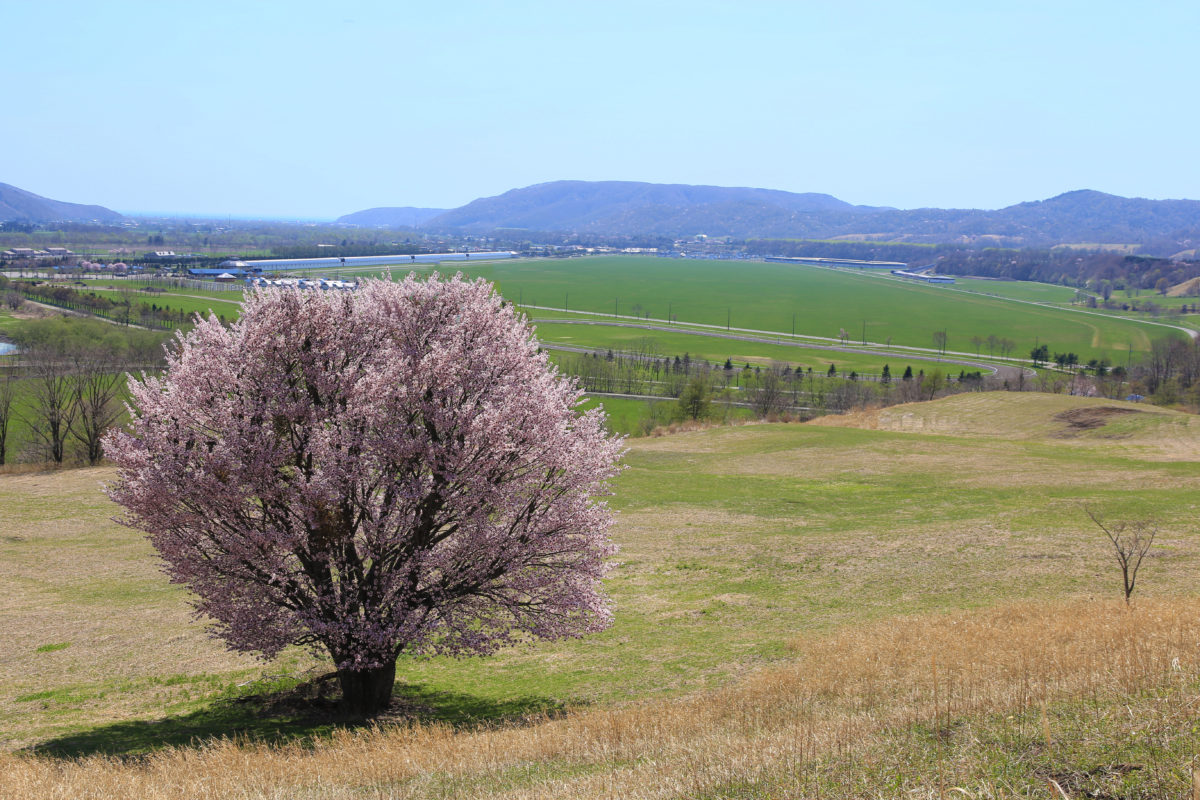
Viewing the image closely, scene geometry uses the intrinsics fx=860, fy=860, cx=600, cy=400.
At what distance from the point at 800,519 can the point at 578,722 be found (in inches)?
981

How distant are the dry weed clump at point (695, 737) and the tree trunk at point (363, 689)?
2443mm

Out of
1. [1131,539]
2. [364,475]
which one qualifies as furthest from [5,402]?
[1131,539]

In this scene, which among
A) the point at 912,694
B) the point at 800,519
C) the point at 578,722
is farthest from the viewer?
the point at 800,519

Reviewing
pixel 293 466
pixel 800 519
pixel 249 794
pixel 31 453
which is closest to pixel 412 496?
pixel 293 466

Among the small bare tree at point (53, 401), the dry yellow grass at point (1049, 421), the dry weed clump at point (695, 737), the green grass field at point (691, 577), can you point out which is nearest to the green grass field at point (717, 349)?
the dry yellow grass at point (1049, 421)

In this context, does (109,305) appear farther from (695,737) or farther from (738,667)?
(695,737)

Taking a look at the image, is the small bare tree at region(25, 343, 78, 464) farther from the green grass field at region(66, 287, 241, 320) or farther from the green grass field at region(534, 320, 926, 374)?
the green grass field at region(534, 320, 926, 374)

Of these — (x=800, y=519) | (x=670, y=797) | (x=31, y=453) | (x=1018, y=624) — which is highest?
(x=670, y=797)

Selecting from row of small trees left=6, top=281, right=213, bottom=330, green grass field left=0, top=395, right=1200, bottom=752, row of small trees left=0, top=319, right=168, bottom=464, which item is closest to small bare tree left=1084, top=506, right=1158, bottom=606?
green grass field left=0, top=395, right=1200, bottom=752

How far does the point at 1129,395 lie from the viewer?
113m

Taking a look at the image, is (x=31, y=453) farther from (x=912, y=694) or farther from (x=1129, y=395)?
(x=1129, y=395)

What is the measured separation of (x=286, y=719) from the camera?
58.5 feet

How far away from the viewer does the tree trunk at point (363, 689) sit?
17.7 metres

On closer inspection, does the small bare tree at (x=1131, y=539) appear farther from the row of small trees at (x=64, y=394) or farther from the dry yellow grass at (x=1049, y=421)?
the row of small trees at (x=64, y=394)
